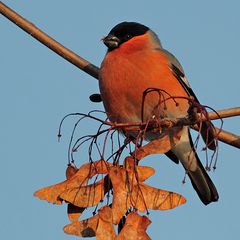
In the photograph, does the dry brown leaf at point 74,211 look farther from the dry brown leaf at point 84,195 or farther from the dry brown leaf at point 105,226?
the dry brown leaf at point 105,226

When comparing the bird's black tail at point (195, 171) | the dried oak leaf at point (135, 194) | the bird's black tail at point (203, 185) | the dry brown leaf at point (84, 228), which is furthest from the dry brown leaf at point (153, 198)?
the bird's black tail at point (203, 185)

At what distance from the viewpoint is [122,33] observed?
5559 millimetres

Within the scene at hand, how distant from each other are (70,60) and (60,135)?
4.20 ft

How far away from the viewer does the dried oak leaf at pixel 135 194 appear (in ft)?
10.3

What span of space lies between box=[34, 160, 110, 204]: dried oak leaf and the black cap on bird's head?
2.30 metres

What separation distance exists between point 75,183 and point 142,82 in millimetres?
1844

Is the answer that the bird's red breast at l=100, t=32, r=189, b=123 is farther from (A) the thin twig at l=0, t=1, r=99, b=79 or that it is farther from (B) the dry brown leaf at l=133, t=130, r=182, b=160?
(B) the dry brown leaf at l=133, t=130, r=182, b=160

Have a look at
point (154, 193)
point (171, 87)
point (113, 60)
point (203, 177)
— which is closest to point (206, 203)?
point (203, 177)

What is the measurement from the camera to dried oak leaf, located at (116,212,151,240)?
→ 301cm

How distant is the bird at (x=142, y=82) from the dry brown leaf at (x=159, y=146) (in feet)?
3.85

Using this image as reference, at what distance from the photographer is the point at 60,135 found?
11.8 feet

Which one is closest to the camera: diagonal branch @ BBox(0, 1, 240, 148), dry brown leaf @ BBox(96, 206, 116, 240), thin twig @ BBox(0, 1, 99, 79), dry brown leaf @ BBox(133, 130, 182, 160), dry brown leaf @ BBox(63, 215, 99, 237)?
dry brown leaf @ BBox(96, 206, 116, 240)

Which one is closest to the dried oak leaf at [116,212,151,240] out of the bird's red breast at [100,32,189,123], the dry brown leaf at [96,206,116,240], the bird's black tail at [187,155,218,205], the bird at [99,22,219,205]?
the dry brown leaf at [96,206,116,240]

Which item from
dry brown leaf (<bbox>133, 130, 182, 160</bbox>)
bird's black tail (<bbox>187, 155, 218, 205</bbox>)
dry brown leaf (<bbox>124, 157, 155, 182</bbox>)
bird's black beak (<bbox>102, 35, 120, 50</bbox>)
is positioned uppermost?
bird's black beak (<bbox>102, 35, 120, 50</bbox>)
